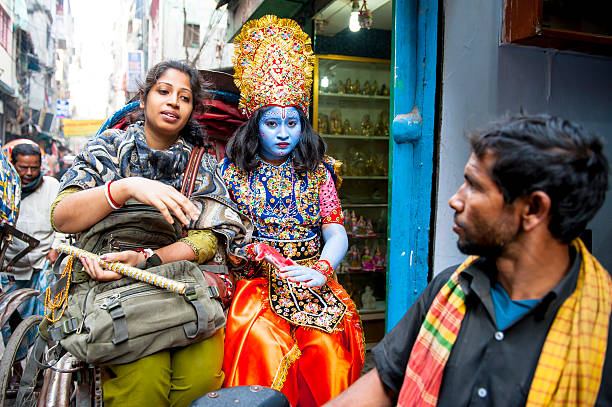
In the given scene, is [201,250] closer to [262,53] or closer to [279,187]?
[279,187]

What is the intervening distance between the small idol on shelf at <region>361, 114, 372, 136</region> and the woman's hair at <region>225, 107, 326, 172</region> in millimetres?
2832

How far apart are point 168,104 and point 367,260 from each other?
144 inches

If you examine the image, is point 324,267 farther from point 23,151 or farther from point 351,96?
point 23,151

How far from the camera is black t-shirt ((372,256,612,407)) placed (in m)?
1.12

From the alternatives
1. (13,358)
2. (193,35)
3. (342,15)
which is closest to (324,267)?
(13,358)

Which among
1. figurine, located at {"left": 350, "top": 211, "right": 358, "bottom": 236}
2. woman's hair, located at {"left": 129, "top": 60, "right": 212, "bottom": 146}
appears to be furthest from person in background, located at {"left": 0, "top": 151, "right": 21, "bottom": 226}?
figurine, located at {"left": 350, "top": 211, "right": 358, "bottom": 236}

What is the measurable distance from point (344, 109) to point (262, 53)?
114 inches

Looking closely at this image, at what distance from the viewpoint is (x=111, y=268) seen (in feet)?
5.87

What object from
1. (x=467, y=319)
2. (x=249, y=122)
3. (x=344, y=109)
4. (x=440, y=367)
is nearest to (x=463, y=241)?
(x=467, y=319)

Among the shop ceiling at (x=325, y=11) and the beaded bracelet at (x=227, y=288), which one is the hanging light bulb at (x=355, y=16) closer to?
the shop ceiling at (x=325, y=11)

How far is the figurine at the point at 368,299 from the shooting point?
5109 mm

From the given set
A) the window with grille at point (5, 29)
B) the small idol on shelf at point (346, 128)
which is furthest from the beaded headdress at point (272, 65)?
the window with grille at point (5, 29)

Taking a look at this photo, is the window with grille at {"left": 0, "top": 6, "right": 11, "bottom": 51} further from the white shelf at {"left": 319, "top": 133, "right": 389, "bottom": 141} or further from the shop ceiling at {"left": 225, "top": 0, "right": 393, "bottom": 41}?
the white shelf at {"left": 319, "top": 133, "right": 389, "bottom": 141}

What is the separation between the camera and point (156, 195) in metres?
1.75
